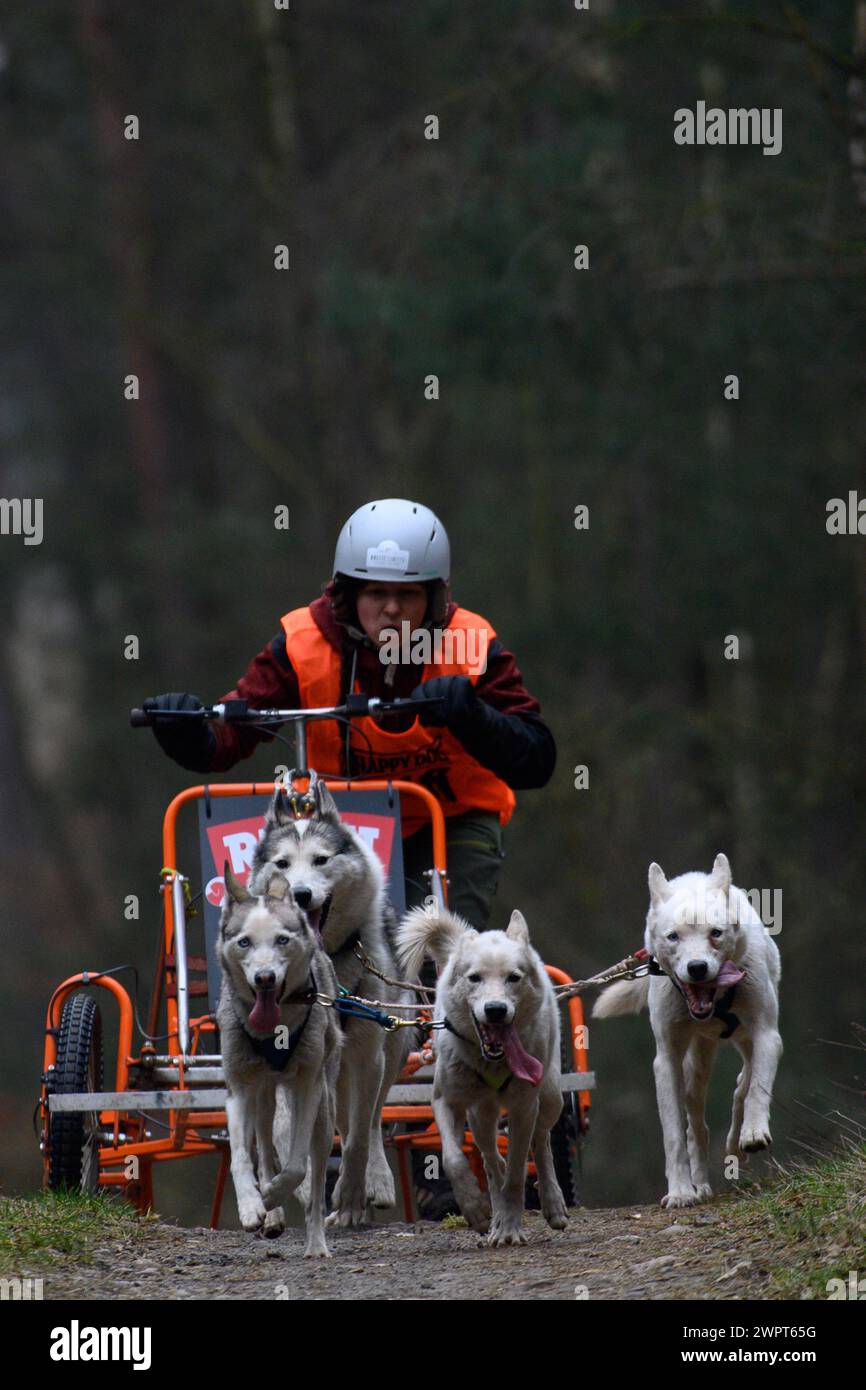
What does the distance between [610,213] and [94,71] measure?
451 inches

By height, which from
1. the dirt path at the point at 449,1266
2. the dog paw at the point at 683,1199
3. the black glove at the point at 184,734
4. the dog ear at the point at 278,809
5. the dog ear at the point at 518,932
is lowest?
the dirt path at the point at 449,1266

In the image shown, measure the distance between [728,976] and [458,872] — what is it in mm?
→ 1845

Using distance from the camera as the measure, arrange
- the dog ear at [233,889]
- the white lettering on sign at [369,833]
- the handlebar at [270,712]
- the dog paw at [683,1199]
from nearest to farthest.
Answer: the dog ear at [233,889] < the dog paw at [683,1199] < the handlebar at [270,712] < the white lettering on sign at [369,833]

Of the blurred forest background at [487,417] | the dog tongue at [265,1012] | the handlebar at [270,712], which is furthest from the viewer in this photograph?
the blurred forest background at [487,417]

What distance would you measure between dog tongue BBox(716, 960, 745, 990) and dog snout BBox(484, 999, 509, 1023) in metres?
0.71

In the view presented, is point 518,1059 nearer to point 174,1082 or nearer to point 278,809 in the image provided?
point 278,809

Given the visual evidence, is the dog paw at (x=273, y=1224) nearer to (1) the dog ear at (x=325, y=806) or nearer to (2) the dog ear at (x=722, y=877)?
(1) the dog ear at (x=325, y=806)

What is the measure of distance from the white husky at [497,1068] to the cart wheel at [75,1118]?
1.59 m

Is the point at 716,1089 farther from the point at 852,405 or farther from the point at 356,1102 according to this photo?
the point at 356,1102

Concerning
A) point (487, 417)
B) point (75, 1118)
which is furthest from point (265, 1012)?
point (487, 417)

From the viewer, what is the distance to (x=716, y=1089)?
1819 centimetres

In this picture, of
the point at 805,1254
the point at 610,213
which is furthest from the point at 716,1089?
the point at 805,1254

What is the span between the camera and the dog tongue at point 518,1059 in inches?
252

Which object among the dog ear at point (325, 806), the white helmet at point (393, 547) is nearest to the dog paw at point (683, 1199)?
the dog ear at point (325, 806)
